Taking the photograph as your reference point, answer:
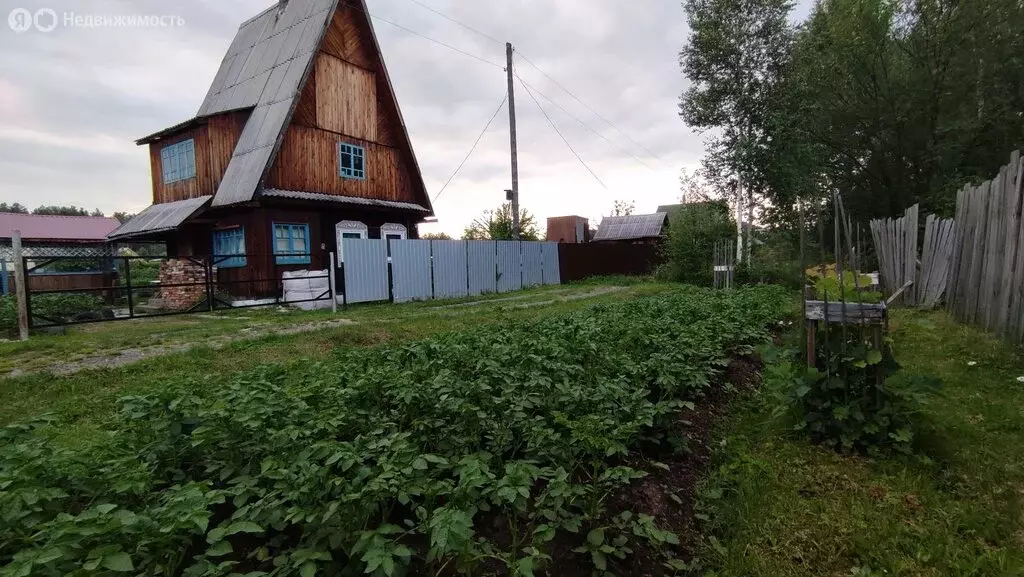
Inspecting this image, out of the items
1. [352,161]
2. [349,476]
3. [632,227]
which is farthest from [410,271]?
[632,227]

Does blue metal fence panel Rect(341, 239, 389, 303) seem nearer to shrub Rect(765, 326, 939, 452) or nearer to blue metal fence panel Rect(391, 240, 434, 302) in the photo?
blue metal fence panel Rect(391, 240, 434, 302)

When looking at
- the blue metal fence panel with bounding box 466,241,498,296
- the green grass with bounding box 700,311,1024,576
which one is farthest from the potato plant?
the blue metal fence panel with bounding box 466,241,498,296

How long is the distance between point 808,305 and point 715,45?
56.4 feet

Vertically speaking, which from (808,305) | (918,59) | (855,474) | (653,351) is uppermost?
(918,59)

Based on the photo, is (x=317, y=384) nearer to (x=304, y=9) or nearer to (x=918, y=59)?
(x=304, y=9)

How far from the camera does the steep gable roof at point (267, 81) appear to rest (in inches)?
478

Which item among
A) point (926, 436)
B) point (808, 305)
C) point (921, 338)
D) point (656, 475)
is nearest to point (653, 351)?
point (808, 305)

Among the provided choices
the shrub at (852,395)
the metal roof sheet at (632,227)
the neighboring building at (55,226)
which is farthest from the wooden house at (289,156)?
the metal roof sheet at (632,227)

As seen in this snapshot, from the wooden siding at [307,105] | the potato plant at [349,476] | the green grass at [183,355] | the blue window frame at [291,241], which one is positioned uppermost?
the wooden siding at [307,105]

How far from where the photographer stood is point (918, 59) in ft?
46.4

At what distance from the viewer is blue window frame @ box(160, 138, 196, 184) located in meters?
14.1

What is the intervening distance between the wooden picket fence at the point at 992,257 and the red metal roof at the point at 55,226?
3230cm

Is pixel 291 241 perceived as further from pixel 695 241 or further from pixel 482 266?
pixel 695 241

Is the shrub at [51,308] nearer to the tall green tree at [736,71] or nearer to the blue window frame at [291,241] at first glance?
the blue window frame at [291,241]
